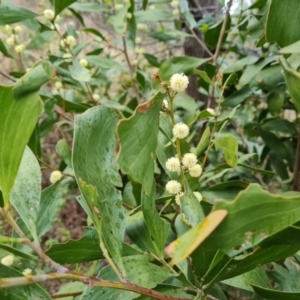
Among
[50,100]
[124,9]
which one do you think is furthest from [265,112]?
[50,100]

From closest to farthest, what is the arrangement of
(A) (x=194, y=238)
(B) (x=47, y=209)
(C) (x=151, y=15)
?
1. (A) (x=194, y=238)
2. (B) (x=47, y=209)
3. (C) (x=151, y=15)

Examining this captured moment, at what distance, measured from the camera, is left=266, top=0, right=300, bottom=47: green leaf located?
0.49 metres

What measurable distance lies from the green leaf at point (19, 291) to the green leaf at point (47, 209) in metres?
0.20

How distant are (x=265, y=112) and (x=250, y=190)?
942 millimetres

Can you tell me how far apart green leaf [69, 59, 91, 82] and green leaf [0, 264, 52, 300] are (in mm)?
524

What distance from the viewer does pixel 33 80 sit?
0.40m

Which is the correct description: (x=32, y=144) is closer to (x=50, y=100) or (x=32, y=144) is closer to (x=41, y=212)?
(x=41, y=212)

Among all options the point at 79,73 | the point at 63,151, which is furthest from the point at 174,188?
the point at 79,73

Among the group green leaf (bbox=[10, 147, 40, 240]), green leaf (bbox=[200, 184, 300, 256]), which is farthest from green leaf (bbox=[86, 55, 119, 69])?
green leaf (bbox=[200, 184, 300, 256])

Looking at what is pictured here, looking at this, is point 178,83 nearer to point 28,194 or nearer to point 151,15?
point 28,194

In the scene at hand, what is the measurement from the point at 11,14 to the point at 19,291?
0.61m

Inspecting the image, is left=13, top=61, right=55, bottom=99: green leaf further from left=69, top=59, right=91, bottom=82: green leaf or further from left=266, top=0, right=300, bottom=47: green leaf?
left=69, top=59, right=91, bottom=82: green leaf

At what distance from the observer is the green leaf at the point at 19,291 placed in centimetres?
43

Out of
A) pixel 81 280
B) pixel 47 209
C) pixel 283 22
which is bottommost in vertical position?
pixel 47 209
